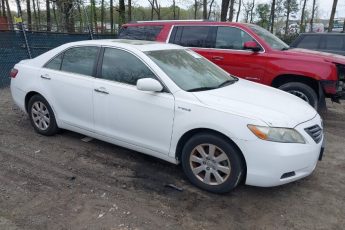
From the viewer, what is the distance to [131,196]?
369 centimetres

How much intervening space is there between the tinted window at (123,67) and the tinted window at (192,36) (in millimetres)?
3306

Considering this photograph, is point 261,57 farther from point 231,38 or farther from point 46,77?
point 46,77

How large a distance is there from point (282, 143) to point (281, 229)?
814 millimetres

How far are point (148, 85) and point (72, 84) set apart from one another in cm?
142

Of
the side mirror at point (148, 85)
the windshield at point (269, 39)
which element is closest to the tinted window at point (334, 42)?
the windshield at point (269, 39)

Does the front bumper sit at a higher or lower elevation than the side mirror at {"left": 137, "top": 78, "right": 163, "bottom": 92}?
lower

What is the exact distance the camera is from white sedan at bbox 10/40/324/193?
3469 mm

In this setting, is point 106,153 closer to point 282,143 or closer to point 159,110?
point 159,110

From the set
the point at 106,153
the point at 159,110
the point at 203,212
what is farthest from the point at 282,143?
the point at 106,153

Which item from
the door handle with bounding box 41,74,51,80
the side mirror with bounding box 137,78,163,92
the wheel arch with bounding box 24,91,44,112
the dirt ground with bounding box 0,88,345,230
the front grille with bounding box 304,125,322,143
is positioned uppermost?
the side mirror with bounding box 137,78,163,92

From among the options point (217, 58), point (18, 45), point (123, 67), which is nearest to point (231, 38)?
point (217, 58)

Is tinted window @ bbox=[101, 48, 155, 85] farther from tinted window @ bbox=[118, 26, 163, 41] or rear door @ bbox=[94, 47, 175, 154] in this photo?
tinted window @ bbox=[118, 26, 163, 41]

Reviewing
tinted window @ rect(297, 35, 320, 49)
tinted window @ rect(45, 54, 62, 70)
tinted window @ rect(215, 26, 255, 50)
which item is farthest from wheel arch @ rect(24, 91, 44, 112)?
tinted window @ rect(297, 35, 320, 49)

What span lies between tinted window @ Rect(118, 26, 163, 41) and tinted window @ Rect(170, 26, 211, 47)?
1.55 ft
